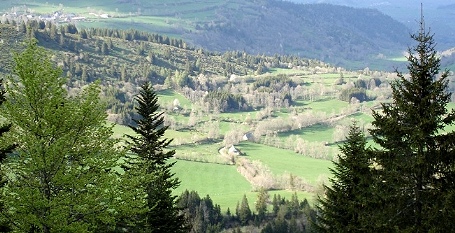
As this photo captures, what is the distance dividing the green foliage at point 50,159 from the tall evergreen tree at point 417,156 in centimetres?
1215

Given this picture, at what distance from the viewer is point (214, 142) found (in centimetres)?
17888

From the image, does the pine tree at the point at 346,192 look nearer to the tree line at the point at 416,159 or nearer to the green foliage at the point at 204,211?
the tree line at the point at 416,159

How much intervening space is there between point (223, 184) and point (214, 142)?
41.5 meters

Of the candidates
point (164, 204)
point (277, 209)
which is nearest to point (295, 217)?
point (277, 209)

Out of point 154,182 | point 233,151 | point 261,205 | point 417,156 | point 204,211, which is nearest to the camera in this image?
point 417,156

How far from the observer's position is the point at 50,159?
21516 mm

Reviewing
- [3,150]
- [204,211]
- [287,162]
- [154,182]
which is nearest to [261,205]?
[204,211]

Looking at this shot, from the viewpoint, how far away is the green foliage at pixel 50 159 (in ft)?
68.2

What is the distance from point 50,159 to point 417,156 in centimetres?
1562

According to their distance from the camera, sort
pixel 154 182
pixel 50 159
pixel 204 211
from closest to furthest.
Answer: pixel 50 159 < pixel 154 182 < pixel 204 211

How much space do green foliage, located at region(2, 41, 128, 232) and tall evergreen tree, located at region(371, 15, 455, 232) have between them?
12.1 m

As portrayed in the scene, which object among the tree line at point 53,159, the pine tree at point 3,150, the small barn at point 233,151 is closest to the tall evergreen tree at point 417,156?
the tree line at point 53,159

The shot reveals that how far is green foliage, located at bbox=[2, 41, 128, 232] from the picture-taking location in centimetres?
2078

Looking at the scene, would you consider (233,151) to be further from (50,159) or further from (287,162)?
(50,159)
